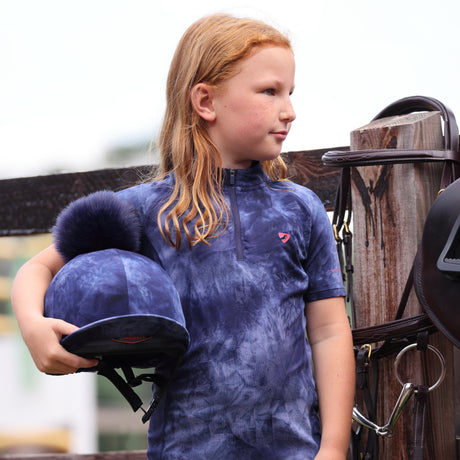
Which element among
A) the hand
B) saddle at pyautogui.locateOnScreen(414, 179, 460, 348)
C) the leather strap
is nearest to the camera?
the hand

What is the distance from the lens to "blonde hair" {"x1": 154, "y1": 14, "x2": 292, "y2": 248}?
1.55 m

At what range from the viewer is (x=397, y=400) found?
1738mm

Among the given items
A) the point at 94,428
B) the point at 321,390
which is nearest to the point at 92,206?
the point at 321,390

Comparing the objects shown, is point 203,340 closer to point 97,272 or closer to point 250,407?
point 250,407

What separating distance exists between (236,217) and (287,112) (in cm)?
25

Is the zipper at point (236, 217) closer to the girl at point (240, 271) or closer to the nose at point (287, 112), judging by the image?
the girl at point (240, 271)

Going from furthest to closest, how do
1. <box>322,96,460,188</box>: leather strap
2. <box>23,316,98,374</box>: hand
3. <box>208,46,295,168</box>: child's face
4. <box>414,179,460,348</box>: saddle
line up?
<box>322,96,460,188</box>: leather strap → <box>208,46,295,168</box>: child's face → <box>414,179,460,348</box>: saddle → <box>23,316,98,374</box>: hand

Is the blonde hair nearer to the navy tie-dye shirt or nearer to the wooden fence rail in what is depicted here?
the navy tie-dye shirt

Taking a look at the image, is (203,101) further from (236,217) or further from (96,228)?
(96,228)

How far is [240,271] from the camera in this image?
4.97ft

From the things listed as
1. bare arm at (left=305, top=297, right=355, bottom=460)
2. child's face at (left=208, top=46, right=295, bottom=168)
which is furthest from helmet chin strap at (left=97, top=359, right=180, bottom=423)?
child's face at (left=208, top=46, right=295, bottom=168)

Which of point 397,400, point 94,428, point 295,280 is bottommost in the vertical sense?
point 94,428

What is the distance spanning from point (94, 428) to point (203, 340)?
7269mm

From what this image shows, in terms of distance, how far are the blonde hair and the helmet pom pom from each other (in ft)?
Answer: 0.34
